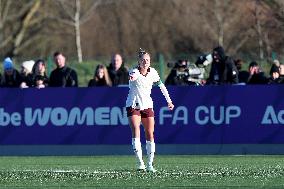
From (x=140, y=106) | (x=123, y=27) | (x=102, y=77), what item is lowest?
(x=140, y=106)

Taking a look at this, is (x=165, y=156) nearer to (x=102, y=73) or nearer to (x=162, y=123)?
(x=162, y=123)

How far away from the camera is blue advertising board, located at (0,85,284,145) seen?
29.2m

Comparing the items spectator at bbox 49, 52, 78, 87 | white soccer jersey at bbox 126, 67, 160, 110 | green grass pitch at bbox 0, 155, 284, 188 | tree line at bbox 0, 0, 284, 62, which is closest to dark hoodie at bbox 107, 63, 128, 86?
spectator at bbox 49, 52, 78, 87

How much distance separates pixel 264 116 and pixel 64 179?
9.51 m

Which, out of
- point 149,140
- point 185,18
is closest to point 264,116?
point 149,140

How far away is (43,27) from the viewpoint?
75.5 meters

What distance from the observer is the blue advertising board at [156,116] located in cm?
2925

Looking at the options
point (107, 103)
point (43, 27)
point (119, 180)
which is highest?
point (43, 27)

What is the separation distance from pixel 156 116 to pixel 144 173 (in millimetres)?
7882

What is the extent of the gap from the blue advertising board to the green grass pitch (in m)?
1.27

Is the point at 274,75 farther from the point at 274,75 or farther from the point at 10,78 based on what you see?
the point at 10,78

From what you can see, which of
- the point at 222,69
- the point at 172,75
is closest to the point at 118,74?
the point at 172,75

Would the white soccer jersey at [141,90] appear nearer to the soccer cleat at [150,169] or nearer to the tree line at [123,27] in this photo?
the soccer cleat at [150,169]

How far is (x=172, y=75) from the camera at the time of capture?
104ft
